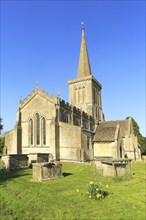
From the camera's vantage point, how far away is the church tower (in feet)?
181

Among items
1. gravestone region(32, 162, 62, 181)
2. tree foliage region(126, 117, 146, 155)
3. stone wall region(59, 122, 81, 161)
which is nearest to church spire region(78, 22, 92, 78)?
tree foliage region(126, 117, 146, 155)

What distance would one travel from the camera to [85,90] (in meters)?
56.1

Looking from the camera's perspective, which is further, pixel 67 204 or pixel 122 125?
pixel 122 125

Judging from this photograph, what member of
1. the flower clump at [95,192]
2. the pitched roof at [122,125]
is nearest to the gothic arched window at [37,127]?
the pitched roof at [122,125]

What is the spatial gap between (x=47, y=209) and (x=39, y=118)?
2741 cm

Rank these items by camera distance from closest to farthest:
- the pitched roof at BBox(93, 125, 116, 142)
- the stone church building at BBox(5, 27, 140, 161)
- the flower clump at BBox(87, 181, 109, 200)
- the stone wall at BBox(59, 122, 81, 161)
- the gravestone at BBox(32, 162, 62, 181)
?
the flower clump at BBox(87, 181, 109, 200)
the gravestone at BBox(32, 162, 62, 181)
the stone wall at BBox(59, 122, 81, 161)
the stone church building at BBox(5, 27, 140, 161)
the pitched roof at BBox(93, 125, 116, 142)

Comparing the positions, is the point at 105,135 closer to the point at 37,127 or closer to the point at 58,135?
the point at 58,135

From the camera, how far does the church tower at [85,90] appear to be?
2173 inches

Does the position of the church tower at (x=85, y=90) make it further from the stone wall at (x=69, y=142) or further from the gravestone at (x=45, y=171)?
the gravestone at (x=45, y=171)

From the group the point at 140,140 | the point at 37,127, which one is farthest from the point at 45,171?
the point at 140,140

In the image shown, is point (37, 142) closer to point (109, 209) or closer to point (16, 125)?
point (16, 125)

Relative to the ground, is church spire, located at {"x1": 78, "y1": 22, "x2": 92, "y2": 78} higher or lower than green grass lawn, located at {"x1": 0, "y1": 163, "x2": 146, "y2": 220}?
higher

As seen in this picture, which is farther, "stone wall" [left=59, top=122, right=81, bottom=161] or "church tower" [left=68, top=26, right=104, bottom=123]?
"church tower" [left=68, top=26, right=104, bottom=123]

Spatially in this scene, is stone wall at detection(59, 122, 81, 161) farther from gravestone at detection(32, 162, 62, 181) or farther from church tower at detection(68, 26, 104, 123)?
church tower at detection(68, 26, 104, 123)
